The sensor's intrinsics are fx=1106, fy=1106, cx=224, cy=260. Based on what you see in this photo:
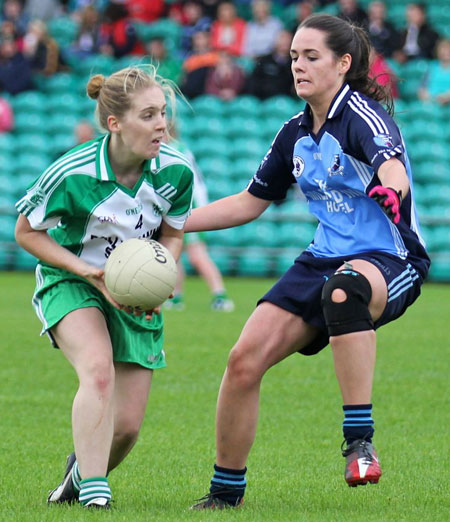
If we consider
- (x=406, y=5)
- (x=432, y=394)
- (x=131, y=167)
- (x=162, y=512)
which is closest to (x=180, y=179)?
(x=131, y=167)

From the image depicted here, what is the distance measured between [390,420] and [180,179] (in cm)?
266

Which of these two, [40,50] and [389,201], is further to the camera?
[40,50]

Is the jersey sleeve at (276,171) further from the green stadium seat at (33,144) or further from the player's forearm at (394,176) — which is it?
the green stadium seat at (33,144)

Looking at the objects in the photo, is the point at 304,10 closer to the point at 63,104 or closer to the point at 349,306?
the point at 63,104

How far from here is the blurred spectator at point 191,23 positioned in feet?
61.4

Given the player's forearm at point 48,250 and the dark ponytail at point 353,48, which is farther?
the dark ponytail at point 353,48

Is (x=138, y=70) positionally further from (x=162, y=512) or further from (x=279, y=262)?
(x=279, y=262)

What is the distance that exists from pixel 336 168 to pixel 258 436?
2.28 meters

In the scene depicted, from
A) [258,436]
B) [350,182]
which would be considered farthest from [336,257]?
[258,436]

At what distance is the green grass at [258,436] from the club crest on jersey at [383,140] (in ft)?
4.84

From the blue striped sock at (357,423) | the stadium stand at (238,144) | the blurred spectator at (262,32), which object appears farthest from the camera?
the blurred spectator at (262,32)

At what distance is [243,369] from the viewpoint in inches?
185

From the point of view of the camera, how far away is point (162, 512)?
4.52 metres

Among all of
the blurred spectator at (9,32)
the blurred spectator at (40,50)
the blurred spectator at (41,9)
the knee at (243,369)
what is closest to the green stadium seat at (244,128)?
the blurred spectator at (40,50)
